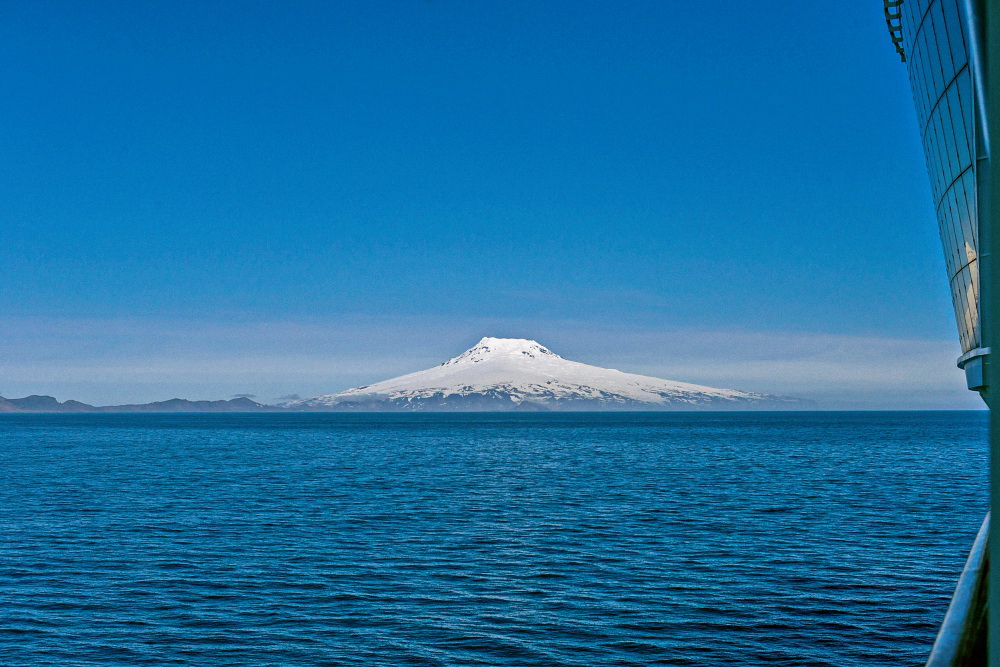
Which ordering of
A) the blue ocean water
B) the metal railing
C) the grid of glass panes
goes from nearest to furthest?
1. the metal railing
2. the grid of glass panes
3. the blue ocean water

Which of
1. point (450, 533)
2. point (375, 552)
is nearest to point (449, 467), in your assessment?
point (450, 533)

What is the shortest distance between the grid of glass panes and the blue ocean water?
7754mm

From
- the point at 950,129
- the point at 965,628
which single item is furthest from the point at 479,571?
the point at 965,628

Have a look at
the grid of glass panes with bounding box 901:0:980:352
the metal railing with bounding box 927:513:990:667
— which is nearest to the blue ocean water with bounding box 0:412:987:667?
the grid of glass panes with bounding box 901:0:980:352

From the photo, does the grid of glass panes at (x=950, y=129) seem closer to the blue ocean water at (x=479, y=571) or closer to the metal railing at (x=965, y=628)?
the blue ocean water at (x=479, y=571)

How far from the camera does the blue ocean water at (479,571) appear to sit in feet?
60.7

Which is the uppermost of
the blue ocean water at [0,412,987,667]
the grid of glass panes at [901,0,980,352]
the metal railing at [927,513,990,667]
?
the grid of glass panes at [901,0,980,352]

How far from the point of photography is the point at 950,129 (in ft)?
57.4

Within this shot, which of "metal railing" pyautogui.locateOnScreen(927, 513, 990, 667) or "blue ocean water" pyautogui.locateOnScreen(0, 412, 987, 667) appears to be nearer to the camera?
"metal railing" pyautogui.locateOnScreen(927, 513, 990, 667)

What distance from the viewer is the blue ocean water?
18516mm

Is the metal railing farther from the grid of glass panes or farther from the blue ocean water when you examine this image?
the blue ocean water

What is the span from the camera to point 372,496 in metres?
47.7

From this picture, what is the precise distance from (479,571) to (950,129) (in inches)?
672

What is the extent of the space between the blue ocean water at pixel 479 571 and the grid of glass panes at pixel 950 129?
25.4ft
